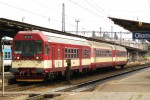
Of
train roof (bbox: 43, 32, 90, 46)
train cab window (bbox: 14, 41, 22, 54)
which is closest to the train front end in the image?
train cab window (bbox: 14, 41, 22, 54)

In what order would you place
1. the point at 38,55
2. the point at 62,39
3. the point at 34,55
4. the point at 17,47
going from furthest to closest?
the point at 62,39
the point at 17,47
the point at 34,55
the point at 38,55

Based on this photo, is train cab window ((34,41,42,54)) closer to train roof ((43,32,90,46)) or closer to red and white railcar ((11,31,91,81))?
red and white railcar ((11,31,91,81))

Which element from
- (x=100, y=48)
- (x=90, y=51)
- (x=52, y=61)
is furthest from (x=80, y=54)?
(x=100, y=48)

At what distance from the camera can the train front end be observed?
73.6 feet

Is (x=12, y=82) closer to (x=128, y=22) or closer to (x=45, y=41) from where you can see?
(x=45, y=41)

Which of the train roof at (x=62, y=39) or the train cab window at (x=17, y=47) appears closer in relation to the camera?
the train cab window at (x=17, y=47)

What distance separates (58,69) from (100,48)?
14.0 metres

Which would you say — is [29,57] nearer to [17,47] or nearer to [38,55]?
[38,55]

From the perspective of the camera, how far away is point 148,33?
36688 millimetres

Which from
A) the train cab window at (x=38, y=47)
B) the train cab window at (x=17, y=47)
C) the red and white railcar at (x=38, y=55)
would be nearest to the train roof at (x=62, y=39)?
the red and white railcar at (x=38, y=55)

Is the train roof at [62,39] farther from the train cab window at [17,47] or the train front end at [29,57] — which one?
the train cab window at [17,47]

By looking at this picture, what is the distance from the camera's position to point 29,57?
2266 centimetres

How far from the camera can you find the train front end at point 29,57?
22.4 metres

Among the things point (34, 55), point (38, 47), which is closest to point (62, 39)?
point (38, 47)
